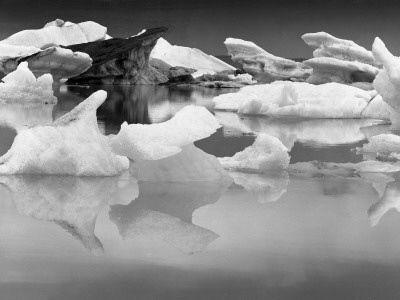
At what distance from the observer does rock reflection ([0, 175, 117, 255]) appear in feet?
8.99

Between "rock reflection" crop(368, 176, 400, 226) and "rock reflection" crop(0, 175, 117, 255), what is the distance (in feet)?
3.67

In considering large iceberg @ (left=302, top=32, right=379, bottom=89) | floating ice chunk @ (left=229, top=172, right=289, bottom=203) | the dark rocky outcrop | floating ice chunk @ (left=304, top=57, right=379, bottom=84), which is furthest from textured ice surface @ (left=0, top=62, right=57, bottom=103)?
the dark rocky outcrop

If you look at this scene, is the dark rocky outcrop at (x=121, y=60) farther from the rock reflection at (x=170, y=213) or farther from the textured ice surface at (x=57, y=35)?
the rock reflection at (x=170, y=213)

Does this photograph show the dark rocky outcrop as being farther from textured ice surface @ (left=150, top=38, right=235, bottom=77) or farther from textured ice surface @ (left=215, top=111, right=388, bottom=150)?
textured ice surface @ (left=215, top=111, right=388, bottom=150)

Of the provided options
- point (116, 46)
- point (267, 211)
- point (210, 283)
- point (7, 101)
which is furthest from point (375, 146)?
point (116, 46)

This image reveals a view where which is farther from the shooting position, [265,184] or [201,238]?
[265,184]

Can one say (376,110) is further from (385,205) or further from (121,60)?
(121,60)

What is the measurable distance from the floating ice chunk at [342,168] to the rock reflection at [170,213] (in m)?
0.75

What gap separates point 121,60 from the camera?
22859 mm

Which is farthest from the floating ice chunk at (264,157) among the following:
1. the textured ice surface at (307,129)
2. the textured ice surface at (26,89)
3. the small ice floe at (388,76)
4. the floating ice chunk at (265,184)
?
the textured ice surface at (26,89)

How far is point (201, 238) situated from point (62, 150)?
1.26 meters

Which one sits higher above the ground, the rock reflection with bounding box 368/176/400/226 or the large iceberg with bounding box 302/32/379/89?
the rock reflection with bounding box 368/176/400/226

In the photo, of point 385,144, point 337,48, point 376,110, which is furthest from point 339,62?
point 385,144

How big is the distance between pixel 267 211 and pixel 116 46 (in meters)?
20.9
